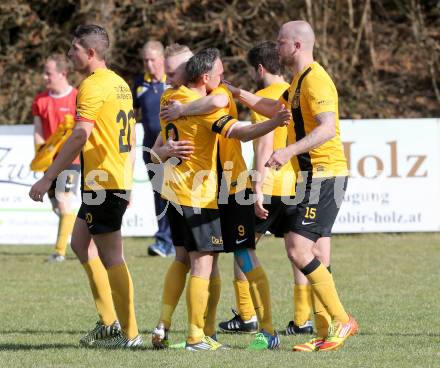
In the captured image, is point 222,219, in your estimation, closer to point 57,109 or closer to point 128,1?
point 57,109

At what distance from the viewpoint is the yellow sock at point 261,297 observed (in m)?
6.71

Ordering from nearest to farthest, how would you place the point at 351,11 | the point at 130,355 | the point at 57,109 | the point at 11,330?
the point at 130,355 < the point at 11,330 < the point at 57,109 < the point at 351,11

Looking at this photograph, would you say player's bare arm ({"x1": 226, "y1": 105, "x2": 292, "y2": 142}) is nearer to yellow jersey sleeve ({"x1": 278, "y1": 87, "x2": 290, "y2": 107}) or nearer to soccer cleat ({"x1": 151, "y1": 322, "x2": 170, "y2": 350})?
yellow jersey sleeve ({"x1": 278, "y1": 87, "x2": 290, "y2": 107})

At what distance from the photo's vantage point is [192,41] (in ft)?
65.3

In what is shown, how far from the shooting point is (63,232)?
40.4ft

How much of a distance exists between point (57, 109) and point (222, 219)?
5.99 metres

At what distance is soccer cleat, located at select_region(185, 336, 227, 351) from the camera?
6586 mm

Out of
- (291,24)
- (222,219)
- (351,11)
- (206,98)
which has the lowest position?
(222,219)

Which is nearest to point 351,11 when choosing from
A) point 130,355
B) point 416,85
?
point 416,85

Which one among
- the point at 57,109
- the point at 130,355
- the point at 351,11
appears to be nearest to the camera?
the point at 130,355

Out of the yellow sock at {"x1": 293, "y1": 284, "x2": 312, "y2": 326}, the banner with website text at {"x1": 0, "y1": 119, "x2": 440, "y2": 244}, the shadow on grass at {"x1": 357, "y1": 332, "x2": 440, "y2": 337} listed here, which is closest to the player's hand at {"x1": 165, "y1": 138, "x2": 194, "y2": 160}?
the yellow sock at {"x1": 293, "y1": 284, "x2": 312, "y2": 326}

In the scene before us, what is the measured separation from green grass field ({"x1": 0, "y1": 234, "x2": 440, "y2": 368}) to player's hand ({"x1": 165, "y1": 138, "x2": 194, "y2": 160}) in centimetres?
121

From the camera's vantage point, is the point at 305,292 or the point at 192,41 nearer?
the point at 305,292

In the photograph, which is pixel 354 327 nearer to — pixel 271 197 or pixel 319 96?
pixel 271 197
